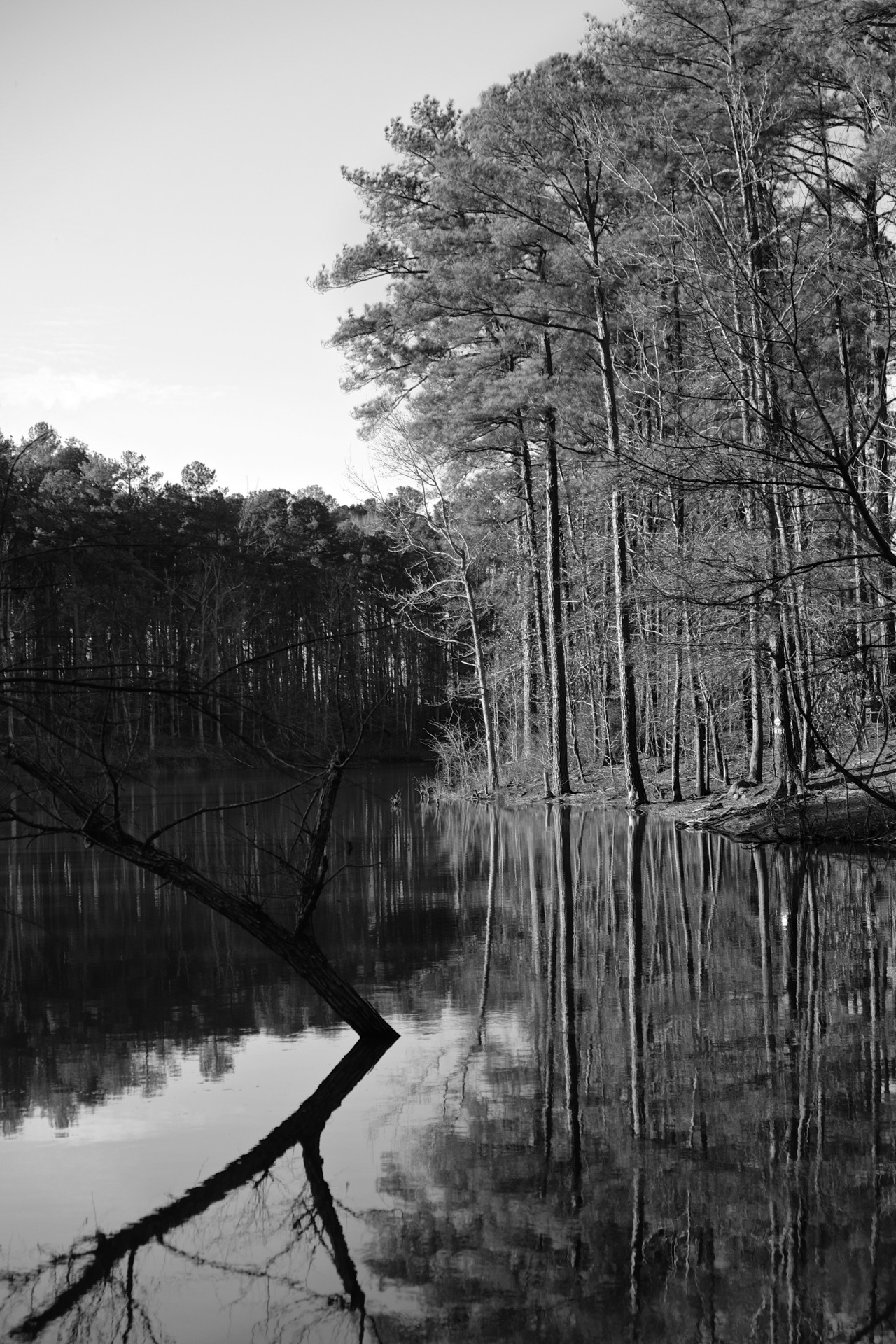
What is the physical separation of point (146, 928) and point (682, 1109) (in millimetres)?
7096

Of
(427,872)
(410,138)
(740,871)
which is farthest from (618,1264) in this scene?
(410,138)

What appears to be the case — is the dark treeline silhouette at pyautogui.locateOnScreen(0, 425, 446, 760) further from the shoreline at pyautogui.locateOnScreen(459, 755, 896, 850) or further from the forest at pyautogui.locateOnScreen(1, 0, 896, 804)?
the shoreline at pyautogui.locateOnScreen(459, 755, 896, 850)

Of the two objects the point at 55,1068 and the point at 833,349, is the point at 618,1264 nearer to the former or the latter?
the point at 55,1068

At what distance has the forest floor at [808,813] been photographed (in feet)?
51.4

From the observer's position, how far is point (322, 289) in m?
26.4

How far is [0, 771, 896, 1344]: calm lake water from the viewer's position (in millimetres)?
3781

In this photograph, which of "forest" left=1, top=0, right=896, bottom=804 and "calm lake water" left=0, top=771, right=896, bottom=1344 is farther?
"forest" left=1, top=0, right=896, bottom=804

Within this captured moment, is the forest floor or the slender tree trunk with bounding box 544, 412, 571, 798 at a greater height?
the slender tree trunk with bounding box 544, 412, 571, 798

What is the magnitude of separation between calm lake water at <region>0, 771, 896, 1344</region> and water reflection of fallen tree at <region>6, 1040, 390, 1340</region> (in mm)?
13

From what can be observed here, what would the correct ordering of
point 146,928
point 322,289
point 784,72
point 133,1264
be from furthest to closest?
1. point 322,289
2. point 784,72
3. point 146,928
4. point 133,1264

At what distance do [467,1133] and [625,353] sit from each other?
82.6 ft

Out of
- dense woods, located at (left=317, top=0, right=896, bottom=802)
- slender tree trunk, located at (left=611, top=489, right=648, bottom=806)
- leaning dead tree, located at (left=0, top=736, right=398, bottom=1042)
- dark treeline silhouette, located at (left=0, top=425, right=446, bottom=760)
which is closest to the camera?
leaning dead tree, located at (left=0, top=736, right=398, bottom=1042)

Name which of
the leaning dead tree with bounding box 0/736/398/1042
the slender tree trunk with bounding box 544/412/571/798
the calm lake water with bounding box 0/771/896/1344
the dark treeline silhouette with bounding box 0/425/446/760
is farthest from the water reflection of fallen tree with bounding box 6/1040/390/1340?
the dark treeline silhouette with bounding box 0/425/446/760

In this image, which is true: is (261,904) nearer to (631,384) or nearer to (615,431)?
(615,431)
